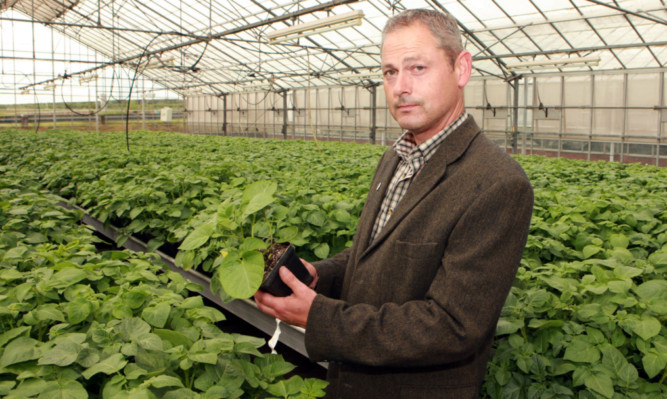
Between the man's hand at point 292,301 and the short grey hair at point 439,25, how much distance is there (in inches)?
27.6

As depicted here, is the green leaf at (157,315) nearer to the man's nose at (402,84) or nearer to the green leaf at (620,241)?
the man's nose at (402,84)

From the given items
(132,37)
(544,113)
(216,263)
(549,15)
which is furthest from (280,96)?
(216,263)

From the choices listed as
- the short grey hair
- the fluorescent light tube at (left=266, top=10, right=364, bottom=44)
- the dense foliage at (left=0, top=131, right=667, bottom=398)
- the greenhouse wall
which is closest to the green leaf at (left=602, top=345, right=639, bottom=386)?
the dense foliage at (left=0, top=131, right=667, bottom=398)

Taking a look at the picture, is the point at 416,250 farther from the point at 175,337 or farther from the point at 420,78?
the point at 175,337

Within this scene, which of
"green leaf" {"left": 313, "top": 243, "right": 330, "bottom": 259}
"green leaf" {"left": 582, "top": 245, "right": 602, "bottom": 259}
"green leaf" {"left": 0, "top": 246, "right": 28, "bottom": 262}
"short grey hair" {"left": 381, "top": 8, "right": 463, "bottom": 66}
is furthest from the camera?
"green leaf" {"left": 313, "top": 243, "right": 330, "bottom": 259}

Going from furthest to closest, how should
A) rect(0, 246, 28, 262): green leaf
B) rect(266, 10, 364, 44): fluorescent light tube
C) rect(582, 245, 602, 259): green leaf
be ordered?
rect(266, 10, 364, 44): fluorescent light tube, rect(582, 245, 602, 259): green leaf, rect(0, 246, 28, 262): green leaf

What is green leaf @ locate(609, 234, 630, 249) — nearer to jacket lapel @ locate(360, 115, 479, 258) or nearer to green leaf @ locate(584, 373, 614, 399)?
green leaf @ locate(584, 373, 614, 399)

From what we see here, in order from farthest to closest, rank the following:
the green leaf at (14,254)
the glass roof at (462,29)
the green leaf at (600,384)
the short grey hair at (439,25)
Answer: the glass roof at (462,29) < the green leaf at (14,254) < the green leaf at (600,384) < the short grey hair at (439,25)

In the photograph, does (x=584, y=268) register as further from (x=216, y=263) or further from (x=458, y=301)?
(x=216, y=263)

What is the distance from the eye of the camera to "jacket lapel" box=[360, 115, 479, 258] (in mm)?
1318


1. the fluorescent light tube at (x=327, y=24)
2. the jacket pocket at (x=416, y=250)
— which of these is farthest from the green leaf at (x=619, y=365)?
the fluorescent light tube at (x=327, y=24)

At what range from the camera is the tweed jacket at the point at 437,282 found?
1.17m

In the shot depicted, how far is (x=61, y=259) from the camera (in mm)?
2193

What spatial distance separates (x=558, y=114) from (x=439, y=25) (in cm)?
1591
